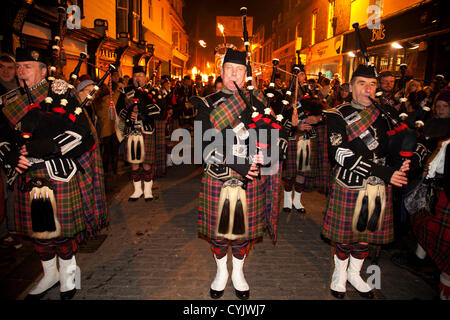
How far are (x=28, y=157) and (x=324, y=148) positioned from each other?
4.79 m

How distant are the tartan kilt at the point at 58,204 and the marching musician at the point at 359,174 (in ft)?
8.21

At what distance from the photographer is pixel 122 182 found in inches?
264

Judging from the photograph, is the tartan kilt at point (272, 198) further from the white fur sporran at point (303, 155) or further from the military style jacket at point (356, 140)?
the white fur sporran at point (303, 155)

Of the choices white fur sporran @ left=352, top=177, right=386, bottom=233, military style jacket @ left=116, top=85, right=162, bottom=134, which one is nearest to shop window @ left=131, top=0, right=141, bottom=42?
military style jacket @ left=116, top=85, right=162, bottom=134

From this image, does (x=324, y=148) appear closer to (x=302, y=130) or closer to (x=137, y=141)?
(x=302, y=130)

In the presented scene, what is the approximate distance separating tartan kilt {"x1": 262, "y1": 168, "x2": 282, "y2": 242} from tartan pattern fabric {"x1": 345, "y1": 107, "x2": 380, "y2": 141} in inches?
29.3

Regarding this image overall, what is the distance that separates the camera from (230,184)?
2.73 meters

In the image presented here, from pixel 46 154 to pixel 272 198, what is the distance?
2.10 m

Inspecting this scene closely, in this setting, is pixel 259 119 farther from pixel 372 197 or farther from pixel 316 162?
pixel 316 162

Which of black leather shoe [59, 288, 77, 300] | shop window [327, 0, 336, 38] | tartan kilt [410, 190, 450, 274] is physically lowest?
black leather shoe [59, 288, 77, 300]

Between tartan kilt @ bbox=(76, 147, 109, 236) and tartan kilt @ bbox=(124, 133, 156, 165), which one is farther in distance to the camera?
tartan kilt @ bbox=(124, 133, 156, 165)

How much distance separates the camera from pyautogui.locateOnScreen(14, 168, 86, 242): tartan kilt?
2639 millimetres

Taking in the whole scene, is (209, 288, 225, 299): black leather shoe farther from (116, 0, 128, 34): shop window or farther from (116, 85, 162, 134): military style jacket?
(116, 0, 128, 34): shop window

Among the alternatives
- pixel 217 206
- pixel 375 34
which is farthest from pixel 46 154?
pixel 375 34
